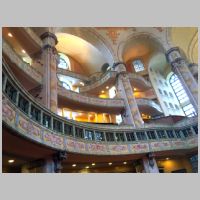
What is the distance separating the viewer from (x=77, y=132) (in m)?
13.0

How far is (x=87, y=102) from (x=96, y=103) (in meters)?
0.98

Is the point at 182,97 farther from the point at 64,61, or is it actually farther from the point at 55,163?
the point at 55,163

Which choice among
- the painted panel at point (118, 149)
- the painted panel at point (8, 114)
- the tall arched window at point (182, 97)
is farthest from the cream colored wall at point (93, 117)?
the painted panel at point (8, 114)

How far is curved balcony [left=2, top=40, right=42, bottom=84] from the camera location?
1366 centimetres

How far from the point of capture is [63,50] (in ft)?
93.0

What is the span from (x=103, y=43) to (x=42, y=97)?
12.9 meters

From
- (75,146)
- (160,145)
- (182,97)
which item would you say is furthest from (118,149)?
(182,97)

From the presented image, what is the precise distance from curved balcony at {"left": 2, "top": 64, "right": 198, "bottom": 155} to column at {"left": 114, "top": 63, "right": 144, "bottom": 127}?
2615 mm

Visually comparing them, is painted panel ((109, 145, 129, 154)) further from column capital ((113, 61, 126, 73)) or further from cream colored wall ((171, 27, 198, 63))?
cream colored wall ((171, 27, 198, 63))

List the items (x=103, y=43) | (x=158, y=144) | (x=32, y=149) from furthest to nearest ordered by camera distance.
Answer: (x=103, y=43) < (x=158, y=144) < (x=32, y=149)

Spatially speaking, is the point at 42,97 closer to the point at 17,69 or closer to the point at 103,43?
the point at 17,69

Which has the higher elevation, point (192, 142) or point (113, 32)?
point (113, 32)

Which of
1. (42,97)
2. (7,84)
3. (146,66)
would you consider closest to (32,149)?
(7,84)

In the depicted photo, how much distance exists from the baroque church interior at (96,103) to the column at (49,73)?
2.8 inches
